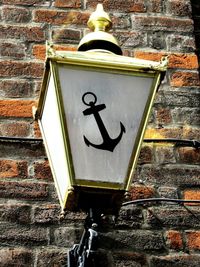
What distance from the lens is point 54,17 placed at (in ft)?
8.82

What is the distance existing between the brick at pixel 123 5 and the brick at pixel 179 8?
11cm

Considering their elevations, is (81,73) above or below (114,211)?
above

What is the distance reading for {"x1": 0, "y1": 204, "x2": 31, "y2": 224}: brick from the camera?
2246 mm

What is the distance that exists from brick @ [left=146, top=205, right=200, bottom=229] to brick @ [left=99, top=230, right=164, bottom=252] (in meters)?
0.04

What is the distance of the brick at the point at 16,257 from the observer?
2.16 metres

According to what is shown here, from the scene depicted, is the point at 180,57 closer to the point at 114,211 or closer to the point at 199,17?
the point at 199,17

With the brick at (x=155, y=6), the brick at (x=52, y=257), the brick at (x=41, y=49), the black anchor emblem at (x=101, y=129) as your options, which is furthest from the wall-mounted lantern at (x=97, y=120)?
the brick at (x=155, y=6)

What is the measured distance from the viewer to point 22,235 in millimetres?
2219

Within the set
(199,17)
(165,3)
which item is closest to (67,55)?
(165,3)

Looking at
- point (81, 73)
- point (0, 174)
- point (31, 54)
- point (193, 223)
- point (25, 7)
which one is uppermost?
point (25, 7)

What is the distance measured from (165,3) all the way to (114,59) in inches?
40.5

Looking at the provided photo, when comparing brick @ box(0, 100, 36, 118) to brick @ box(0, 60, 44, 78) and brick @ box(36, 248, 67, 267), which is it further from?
brick @ box(36, 248, 67, 267)

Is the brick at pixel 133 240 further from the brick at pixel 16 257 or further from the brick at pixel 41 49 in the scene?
the brick at pixel 41 49

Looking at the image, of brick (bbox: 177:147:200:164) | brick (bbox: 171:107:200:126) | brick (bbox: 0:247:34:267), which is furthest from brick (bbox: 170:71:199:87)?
brick (bbox: 0:247:34:267)
